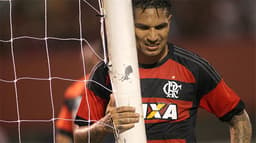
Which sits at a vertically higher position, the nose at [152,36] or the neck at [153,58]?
the nose at [152,36]

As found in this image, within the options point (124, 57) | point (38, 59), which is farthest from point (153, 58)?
point (38, 59)

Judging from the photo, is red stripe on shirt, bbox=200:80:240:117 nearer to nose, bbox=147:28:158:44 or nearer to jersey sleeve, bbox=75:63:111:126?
nose, bbox=147:28:158:44

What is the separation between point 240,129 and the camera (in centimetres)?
447

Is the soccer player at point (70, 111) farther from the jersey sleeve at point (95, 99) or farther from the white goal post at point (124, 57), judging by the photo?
the white goal post at point (124, 57)

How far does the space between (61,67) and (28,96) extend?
1.94ft

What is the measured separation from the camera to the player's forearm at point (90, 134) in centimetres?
418

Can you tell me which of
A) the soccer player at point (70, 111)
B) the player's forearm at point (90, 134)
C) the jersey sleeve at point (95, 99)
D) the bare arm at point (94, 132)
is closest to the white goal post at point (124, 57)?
the bare arm at point (94, 132)

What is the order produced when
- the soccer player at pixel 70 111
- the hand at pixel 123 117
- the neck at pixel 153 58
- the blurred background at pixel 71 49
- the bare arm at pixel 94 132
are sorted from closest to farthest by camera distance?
the hand at pixel 123 117 → the bare arm at pixel 94 132 → the neck at pixel 153 58 → the soccer player at pixel 70 111 → the blurred background at pixel 71 49

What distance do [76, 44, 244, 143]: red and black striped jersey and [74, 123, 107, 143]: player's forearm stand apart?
73 mm

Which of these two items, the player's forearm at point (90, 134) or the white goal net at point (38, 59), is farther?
the white goal net at point (38, 59)

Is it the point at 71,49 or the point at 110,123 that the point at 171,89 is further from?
the point at 71,49

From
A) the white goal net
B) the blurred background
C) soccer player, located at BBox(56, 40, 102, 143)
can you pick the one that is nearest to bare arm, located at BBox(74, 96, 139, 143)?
soccer player, located at BBox(56, 40, 102, 143)

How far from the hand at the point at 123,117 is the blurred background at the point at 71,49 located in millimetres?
5944

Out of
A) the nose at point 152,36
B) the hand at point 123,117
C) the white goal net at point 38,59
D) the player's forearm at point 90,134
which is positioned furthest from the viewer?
the white goal net at point 38,59
